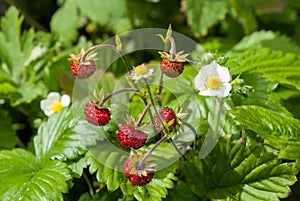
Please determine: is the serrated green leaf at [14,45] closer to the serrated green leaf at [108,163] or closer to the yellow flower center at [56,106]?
the yellow flower center at [56,106]

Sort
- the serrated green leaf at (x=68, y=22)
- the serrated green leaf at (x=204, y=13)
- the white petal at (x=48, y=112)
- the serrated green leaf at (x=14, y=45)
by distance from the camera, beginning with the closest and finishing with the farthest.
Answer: the white petal at (x=48, y=112), the serrated green leaf at (x=14, y=45), the serrated green leaf at (x=204, y=13), the serrated green leaf at (x=68, y=22)

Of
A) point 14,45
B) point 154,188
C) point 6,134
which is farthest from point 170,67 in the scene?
point 14,45

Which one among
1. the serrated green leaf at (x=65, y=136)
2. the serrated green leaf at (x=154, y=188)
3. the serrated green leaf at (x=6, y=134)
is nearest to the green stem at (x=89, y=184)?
the serrated green leaf at (x=65, y=136)

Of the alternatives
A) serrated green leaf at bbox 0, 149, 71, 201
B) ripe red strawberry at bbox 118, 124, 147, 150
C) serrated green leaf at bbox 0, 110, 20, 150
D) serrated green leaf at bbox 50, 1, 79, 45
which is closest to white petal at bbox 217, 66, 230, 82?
ripe red strawberry at bbox 118, 124, 147, 150

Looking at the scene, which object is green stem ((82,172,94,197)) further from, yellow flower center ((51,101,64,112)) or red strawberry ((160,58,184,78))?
red strawberry ((160,58,184,78))

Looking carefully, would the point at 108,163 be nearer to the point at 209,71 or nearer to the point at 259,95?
the point at 209,71

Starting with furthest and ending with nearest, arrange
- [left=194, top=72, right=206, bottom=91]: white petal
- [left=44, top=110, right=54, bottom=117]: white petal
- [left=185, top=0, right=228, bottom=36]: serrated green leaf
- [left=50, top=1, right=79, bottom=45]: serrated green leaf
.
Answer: [left=50, top=1, right=79, bottom=45]: serrated green leaf, [left=185, top=0, right=228, bottom=36]: serrated green leaf, [left=44, top=110, right=54, bottom=117]: white petal, [left=194, top=72, right=206, bottom=91]: white petal

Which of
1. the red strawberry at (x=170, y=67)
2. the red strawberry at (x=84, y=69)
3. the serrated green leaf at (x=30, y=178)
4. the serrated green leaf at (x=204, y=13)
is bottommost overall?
the serrated green leaf at (x=204, y=13)
